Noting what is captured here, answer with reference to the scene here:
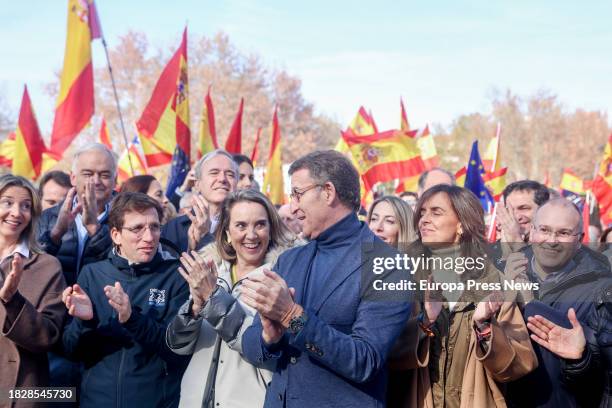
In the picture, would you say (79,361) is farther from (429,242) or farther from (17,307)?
(429,242)

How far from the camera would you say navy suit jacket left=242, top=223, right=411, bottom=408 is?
3236 mm

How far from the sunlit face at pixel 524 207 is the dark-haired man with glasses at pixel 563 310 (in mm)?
1892

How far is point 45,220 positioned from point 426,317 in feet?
10.8

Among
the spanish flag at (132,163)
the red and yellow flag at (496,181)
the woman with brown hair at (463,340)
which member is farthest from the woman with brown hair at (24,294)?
the spanish flag at (132,163)

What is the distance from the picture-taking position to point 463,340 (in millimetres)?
3770

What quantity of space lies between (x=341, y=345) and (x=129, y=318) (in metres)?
1.53

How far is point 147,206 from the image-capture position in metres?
4.93

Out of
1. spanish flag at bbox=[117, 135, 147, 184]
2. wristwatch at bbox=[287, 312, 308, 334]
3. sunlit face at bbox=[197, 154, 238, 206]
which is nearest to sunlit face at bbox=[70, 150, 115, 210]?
sunlit face at bbox=[197, 154, 238, 206]

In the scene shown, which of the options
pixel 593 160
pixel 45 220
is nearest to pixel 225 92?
pixel 593 160

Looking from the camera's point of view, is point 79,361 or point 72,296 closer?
point 72,296

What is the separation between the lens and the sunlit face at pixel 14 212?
4695 mm

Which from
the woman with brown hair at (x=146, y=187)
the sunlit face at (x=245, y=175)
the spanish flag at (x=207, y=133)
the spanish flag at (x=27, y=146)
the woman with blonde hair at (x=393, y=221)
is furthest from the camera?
the spanish flag at (x=207, y=133)

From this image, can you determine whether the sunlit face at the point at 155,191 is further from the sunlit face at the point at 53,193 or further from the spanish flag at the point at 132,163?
the spanish flag at the point at 132,163

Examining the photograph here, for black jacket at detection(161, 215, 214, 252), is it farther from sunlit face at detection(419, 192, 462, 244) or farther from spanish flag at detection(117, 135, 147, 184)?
spanish flag at detection(117, 135, 147, 184)
